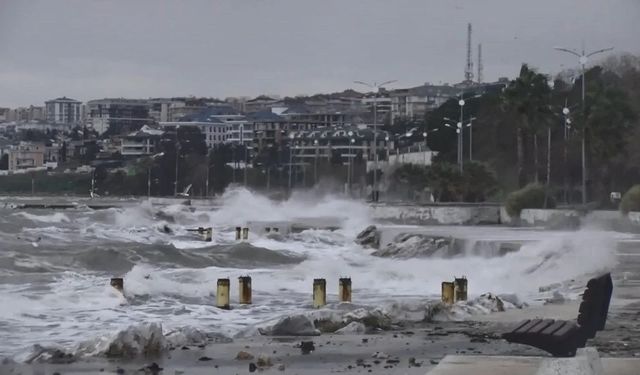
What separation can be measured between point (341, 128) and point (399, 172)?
5763 centimetres

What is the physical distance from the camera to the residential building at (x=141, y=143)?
4954 inches

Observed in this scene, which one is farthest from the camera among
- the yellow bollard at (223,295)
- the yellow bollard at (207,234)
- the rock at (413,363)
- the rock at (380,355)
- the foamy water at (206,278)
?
the yellow bollard at (207,234)

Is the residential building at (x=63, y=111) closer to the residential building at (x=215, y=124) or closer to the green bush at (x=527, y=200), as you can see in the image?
the residential building at (x=215, y=124)

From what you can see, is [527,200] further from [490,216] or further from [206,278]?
[206,278]

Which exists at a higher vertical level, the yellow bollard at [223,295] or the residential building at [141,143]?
the residential building at [141,143]

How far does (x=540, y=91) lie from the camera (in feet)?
194

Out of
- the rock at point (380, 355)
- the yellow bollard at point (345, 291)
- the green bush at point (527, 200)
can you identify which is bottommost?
the yellow bollard at point (345, 291)

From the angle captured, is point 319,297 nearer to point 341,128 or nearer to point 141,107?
point 341,128

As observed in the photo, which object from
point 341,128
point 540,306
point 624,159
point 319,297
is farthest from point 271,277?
point 341,128

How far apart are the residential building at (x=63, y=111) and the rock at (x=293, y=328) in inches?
5432

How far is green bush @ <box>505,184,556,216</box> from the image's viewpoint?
49.8 metres

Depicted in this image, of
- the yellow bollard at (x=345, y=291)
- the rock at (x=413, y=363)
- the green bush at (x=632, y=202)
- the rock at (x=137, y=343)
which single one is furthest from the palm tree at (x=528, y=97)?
the rock at (x=413, y=363)

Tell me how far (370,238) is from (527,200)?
944 cm

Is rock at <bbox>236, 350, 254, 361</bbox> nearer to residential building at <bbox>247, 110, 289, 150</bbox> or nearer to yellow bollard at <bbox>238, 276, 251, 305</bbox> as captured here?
yellow bollard at <bbox>238, 276, 251, 305</bbox>
